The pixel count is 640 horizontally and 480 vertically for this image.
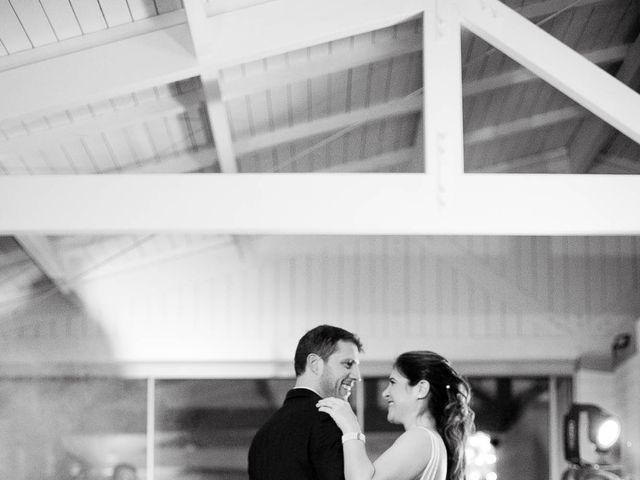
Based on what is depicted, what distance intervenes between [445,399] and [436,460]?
196 millimetres

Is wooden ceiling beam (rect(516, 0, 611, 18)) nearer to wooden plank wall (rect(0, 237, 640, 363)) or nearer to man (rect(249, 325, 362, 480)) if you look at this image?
wooden plank wall (rect(0, 237, 640, 363))

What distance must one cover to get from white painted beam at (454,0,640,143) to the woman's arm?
2.80m

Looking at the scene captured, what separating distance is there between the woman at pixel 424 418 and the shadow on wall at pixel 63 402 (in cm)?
650

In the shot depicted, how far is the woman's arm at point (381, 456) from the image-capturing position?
303cm

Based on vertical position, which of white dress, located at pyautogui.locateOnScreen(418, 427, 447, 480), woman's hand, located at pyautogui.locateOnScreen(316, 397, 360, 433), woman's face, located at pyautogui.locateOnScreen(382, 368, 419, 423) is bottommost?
white dress, located at pyautogui.locateOnScreen(418, 427, 447, 480)

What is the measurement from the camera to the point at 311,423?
3.16m

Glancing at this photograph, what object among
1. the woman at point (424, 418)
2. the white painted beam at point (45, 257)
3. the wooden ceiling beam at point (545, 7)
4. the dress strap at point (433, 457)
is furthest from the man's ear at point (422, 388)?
the white painted beam at point (45, 257)

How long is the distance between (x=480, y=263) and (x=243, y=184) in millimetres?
4526

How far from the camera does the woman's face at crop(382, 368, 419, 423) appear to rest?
3.28 metres

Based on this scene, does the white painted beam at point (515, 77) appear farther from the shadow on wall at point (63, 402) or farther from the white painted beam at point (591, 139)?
the shadow on wall at point (63, 402)

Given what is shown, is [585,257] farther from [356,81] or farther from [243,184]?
[243,184]

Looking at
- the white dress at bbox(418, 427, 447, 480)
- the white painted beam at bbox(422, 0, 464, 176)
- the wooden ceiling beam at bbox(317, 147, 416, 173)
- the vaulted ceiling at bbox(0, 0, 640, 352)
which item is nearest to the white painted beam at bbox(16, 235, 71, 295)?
the vaulted ceiling at bbox(0, 0, 640, 352)

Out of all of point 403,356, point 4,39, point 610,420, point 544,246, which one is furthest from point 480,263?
point 403,356

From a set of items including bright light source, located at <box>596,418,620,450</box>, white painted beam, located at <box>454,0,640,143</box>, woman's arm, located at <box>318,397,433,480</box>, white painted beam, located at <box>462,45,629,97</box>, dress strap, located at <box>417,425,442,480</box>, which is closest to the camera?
woman's arm, located at <box>318,397,433,480</box>
